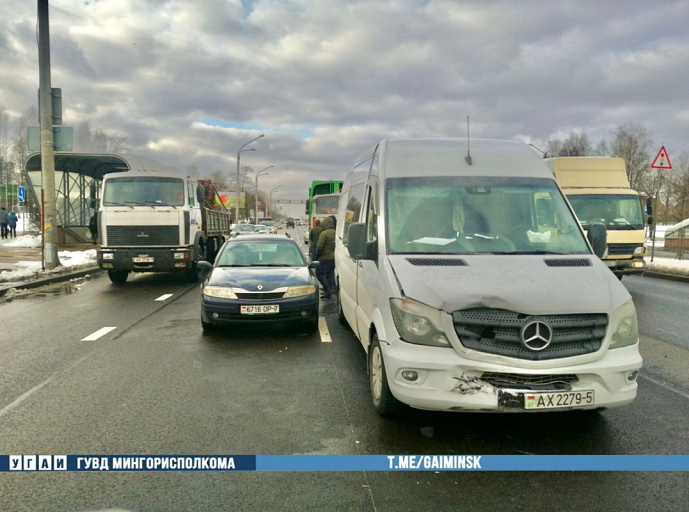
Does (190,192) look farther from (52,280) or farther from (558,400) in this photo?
(558,400)

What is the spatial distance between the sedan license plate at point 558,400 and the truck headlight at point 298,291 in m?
4.36

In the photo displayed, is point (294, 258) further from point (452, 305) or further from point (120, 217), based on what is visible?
point (120, 217)

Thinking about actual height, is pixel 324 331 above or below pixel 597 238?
below

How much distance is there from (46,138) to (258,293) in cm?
1085

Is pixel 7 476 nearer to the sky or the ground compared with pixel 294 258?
nearer to the ground

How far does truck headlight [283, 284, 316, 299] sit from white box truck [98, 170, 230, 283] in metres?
7.10

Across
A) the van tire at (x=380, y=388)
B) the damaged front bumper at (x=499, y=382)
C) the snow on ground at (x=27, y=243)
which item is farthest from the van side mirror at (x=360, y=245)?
the snow on ground at (x=27, y=243)

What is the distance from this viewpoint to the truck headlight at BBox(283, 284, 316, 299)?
24.7 ft

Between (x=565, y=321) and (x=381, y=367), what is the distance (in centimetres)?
137

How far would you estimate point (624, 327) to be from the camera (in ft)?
12.8

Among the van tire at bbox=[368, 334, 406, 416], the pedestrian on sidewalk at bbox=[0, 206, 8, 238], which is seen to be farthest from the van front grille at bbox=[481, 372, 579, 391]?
the pedestrian on sidewalk at bbox=[0, 206, 8, 238]

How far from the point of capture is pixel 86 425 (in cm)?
419

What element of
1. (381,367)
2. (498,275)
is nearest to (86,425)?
(381,367)

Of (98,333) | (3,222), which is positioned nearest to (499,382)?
(98,333)
